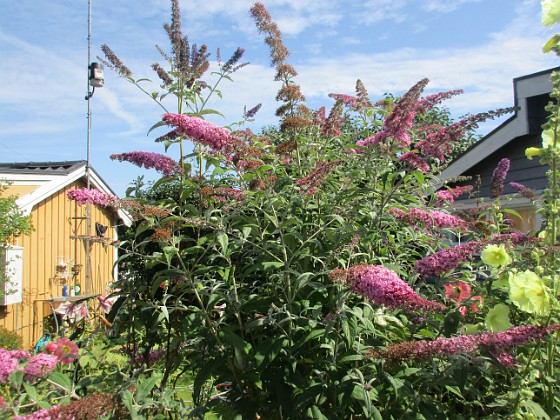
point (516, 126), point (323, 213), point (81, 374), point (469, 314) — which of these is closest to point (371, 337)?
point (469, 314)

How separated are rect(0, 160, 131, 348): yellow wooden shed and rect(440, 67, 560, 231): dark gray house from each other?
6.08 metres

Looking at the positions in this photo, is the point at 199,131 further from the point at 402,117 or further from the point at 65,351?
the point at 65,351

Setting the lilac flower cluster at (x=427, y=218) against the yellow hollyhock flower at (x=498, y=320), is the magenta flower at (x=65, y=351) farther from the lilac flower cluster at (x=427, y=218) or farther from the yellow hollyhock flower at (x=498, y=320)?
the yellow hollyhock flower at (x=498, y=320)

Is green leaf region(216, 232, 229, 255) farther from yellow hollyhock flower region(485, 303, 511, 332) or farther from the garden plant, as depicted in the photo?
yellow hollyhock flower region(485, 303, 511, 332)

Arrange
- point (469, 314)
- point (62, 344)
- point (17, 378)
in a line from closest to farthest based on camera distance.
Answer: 1. point (17, 378)
2. point (469, 314)
3. point (62, 344)

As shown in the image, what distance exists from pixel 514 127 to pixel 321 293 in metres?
6.20

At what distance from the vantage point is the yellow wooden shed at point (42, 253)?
31.3 feet

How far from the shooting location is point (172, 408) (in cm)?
193

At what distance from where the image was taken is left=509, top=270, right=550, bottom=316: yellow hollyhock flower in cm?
166

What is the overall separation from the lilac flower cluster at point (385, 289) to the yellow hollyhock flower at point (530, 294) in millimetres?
291

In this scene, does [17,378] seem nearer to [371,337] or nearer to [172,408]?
[172,408]

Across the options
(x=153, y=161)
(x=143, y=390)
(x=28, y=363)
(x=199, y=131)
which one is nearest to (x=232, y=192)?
(x=199, y=131)

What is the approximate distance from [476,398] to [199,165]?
70.0 inches

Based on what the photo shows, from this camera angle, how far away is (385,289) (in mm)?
1521
